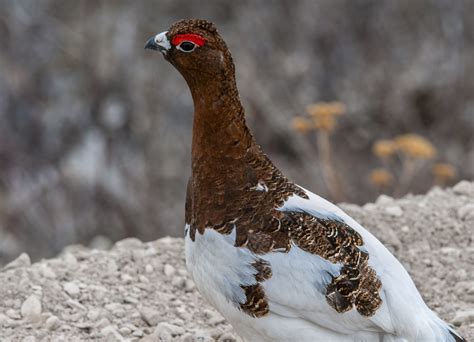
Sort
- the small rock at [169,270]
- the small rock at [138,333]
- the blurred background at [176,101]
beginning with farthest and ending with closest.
Result: the blurred background at [176,101], the small rock at [169,270], the small rock at [138,333]

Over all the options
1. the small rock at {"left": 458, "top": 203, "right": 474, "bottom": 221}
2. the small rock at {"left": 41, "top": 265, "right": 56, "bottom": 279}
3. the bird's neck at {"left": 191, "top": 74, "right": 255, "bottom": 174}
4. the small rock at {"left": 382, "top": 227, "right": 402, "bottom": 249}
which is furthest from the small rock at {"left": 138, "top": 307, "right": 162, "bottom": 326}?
the small rock at {"left": 458, "top": 203, "right": 474, "bottom": 221}

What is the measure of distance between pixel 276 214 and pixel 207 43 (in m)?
0.67

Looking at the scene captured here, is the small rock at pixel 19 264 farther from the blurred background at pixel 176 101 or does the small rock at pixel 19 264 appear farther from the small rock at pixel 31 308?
the blurred background at pixel 176 101

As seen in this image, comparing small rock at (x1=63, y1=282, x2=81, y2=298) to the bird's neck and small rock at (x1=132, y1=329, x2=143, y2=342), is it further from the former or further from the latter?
the bird's neck

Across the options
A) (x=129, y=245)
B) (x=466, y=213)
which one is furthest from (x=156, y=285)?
(x=466, y=213)

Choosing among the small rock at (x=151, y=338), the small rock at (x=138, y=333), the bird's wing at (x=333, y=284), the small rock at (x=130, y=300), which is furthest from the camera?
the small rock at (x=130, y=300)

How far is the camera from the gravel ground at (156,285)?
4.07m

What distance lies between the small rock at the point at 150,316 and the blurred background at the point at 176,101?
3585 mm

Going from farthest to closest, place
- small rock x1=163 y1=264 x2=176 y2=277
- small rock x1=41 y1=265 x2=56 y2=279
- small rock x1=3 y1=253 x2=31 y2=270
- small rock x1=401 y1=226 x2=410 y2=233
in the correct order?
small rock x1=401 y1=226 x2=410 y2=233 → small rock x1=3 y1=253 x2=31 y2=270 → small rock x1=163 y1=264 x2=176 y2=277 → small rock x1=41 y1=265 x2=56 y2=279

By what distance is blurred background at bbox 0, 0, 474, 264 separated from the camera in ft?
27.5

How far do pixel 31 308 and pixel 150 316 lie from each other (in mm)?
558

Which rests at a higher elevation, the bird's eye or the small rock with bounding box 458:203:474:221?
the small rock with bounding box 458:203:474:221

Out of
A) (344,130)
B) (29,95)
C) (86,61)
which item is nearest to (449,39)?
(344,130)

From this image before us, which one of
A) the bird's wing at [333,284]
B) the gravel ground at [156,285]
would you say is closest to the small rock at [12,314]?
the gravel ground at [156,285]
